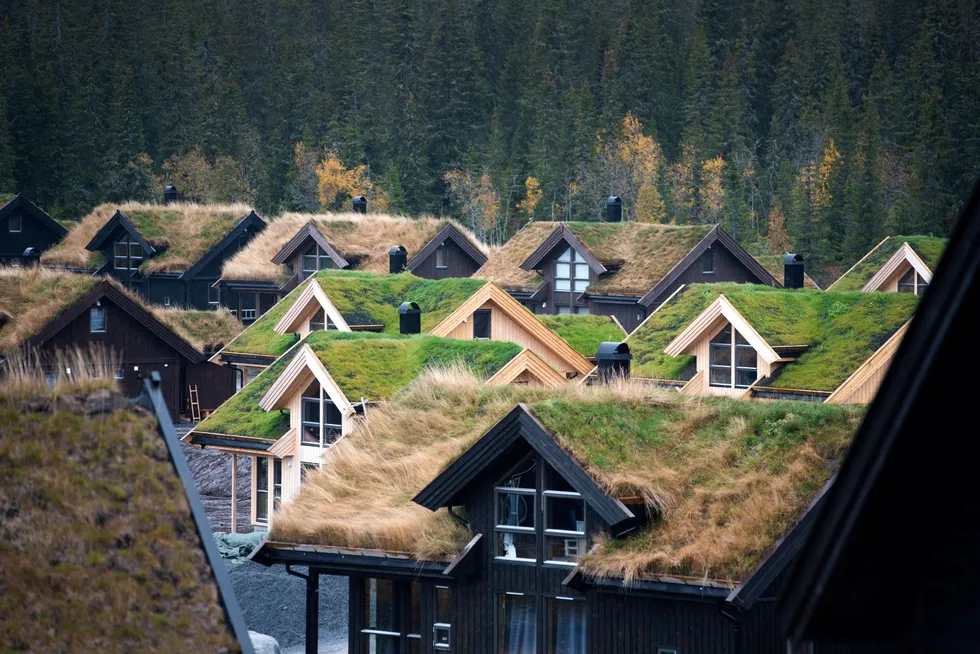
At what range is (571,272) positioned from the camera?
2324 inches

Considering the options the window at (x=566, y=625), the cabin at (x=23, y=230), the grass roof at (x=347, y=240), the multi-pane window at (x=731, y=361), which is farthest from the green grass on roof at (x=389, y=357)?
the cabin at (x=23, y=230)

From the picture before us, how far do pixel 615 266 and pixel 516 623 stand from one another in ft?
127

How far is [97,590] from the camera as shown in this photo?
10523 millimetres

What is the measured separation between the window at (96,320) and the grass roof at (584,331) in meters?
18.6

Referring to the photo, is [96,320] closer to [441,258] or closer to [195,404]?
[195,404]

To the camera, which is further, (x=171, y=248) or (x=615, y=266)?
(x=171, y=248)

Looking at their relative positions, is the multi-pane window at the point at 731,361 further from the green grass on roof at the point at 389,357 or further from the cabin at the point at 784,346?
the green grass on roof at the point at 389,357

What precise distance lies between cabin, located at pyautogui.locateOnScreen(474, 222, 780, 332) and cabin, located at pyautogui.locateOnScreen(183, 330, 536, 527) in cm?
2097

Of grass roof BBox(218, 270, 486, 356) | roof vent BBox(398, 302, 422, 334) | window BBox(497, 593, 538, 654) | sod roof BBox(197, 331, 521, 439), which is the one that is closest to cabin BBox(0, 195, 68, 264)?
grass roof BBox(218, 270, 486, 356)

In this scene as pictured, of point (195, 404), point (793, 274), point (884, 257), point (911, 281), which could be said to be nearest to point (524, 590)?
point (793, 274)

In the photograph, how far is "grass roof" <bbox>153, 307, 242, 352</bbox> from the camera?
2275 inches

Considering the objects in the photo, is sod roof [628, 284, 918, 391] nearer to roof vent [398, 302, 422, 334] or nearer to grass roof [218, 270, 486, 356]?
grass roof [218, 270, 486, 356]

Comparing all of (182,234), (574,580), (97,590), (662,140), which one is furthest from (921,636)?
(662,140)

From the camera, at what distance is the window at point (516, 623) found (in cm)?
1986
